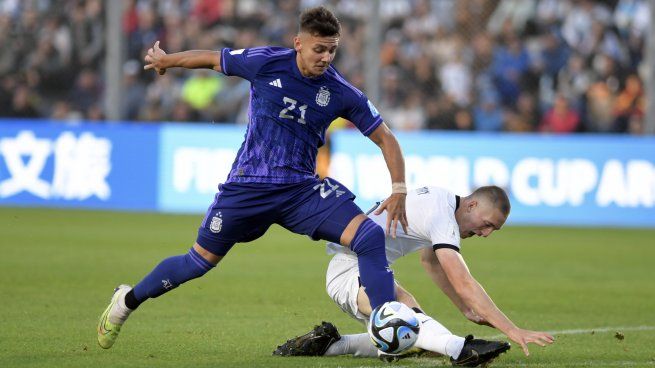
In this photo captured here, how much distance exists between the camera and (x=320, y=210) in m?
6.93

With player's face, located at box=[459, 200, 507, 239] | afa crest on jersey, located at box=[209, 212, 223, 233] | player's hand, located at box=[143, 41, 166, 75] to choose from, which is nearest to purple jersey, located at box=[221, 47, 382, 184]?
afa crest on jersey, located at box=[209, 212, 223, 233]

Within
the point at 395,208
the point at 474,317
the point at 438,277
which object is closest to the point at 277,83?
the point at 395,208

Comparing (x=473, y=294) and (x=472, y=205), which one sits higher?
(x=472, y=205)

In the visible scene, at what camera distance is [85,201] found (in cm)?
1972

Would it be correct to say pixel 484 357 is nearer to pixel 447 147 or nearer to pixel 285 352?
pixel 285 352

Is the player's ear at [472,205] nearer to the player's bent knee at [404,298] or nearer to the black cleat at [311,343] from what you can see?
the player's bent knee at [404,298]

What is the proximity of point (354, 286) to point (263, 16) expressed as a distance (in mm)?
15382

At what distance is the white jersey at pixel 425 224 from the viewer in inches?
272

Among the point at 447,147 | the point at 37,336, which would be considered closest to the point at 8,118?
the point at 447,147

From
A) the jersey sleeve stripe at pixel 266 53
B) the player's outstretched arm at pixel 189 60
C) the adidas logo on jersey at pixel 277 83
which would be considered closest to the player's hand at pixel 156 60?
the player's outstretched arm at pixel 189 60

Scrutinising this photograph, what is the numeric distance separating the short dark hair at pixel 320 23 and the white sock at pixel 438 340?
1656mm

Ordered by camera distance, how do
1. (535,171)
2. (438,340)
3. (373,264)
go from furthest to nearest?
(535,171) < (373,264) < (438,340)

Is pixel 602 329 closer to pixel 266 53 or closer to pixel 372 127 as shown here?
pixel 372 127

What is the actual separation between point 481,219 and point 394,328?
1040mm
